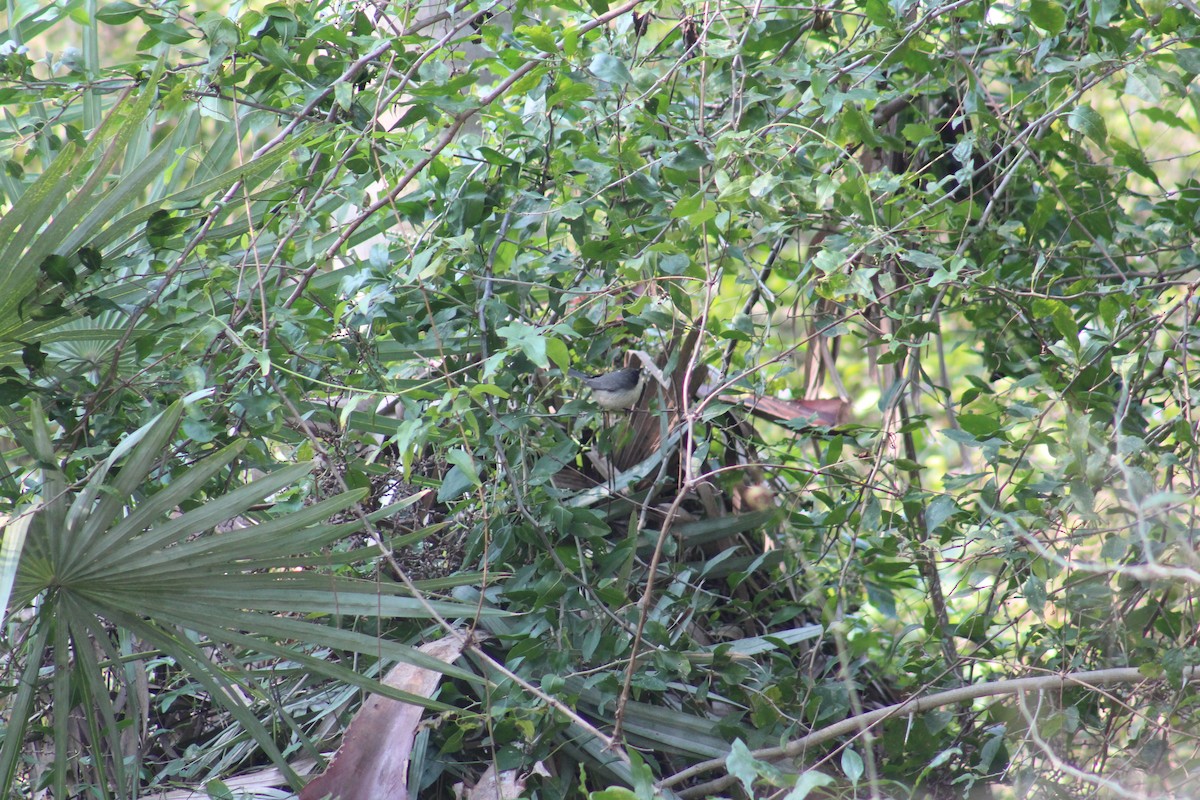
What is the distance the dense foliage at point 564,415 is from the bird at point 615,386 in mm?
64

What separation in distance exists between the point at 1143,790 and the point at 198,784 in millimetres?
1830

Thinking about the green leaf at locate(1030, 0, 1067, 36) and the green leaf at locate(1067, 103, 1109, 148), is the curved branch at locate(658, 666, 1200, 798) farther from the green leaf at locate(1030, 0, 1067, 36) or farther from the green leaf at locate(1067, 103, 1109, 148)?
the green leaf at locate(1030, 0, 1067, 36)

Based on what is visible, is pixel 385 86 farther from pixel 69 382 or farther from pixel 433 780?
pixel 433 780

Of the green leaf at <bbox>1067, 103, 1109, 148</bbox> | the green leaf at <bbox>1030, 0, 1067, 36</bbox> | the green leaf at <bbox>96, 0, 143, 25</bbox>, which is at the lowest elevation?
the green leaf at <bbox>1067, 103, 1109, 148</bbox>

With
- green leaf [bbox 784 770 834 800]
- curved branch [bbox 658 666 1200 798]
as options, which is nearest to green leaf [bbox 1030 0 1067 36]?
curved branch [bbox 658 666 1200 798]

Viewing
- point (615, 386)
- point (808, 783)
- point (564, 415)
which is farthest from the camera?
point (615, 386)

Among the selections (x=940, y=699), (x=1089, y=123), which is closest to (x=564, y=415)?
(x=940, y=699)

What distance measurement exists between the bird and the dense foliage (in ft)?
0.21

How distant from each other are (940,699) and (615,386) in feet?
3.05

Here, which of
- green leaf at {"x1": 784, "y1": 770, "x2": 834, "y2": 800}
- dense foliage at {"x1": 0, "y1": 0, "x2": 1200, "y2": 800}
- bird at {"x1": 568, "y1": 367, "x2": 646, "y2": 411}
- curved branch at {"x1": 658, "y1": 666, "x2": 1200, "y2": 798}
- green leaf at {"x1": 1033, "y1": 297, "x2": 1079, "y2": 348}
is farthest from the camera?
bird at {"x1": 568, "y1": 367, "x2": 646, "y2": 411}

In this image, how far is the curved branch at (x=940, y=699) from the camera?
1.75 meters

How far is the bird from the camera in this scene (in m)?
2.34

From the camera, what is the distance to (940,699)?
1.84m

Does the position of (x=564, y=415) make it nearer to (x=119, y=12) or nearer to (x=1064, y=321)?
(x=1064, y=321)
